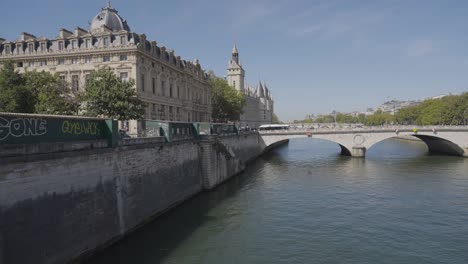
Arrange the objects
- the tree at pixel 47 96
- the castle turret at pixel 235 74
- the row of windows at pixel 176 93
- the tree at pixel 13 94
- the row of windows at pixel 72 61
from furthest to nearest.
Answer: the castle turret at pixel 235 74
the row of windows at pixel 176 93
the row of windows at pixel 72 61
the tree at pixel 47 96
the tree at pixel 13 94

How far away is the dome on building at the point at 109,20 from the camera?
5169 centimetres

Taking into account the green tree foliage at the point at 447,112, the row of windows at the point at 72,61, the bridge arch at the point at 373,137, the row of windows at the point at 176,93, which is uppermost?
the row of windows at the point at 72,61

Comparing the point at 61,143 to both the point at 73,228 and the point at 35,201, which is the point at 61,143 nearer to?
the point at 35,201

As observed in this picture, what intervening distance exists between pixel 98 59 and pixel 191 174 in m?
24.9

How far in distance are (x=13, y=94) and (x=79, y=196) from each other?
2163cm

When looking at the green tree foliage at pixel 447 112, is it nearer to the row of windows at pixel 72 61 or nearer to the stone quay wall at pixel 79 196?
the row of windows at pixel 72 61

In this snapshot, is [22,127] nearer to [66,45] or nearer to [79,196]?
[79,196]

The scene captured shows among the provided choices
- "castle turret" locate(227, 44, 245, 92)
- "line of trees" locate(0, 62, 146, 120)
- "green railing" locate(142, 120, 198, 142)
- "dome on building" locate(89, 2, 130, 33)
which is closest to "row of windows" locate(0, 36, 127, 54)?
"dome on building" locate(89, 2, 130, 33)

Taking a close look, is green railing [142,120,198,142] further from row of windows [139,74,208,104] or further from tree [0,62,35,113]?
row of windows [139,74,208,104]

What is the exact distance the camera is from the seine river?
15141 mm

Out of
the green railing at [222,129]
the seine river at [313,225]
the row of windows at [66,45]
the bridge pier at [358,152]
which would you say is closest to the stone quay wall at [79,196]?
the seine river at [313,225]

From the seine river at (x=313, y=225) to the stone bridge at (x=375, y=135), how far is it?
2061 centimetres

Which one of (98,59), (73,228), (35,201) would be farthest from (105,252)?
(98,59)

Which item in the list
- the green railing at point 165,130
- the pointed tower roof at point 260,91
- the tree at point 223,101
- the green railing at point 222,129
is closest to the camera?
the green railing at point 165,130
